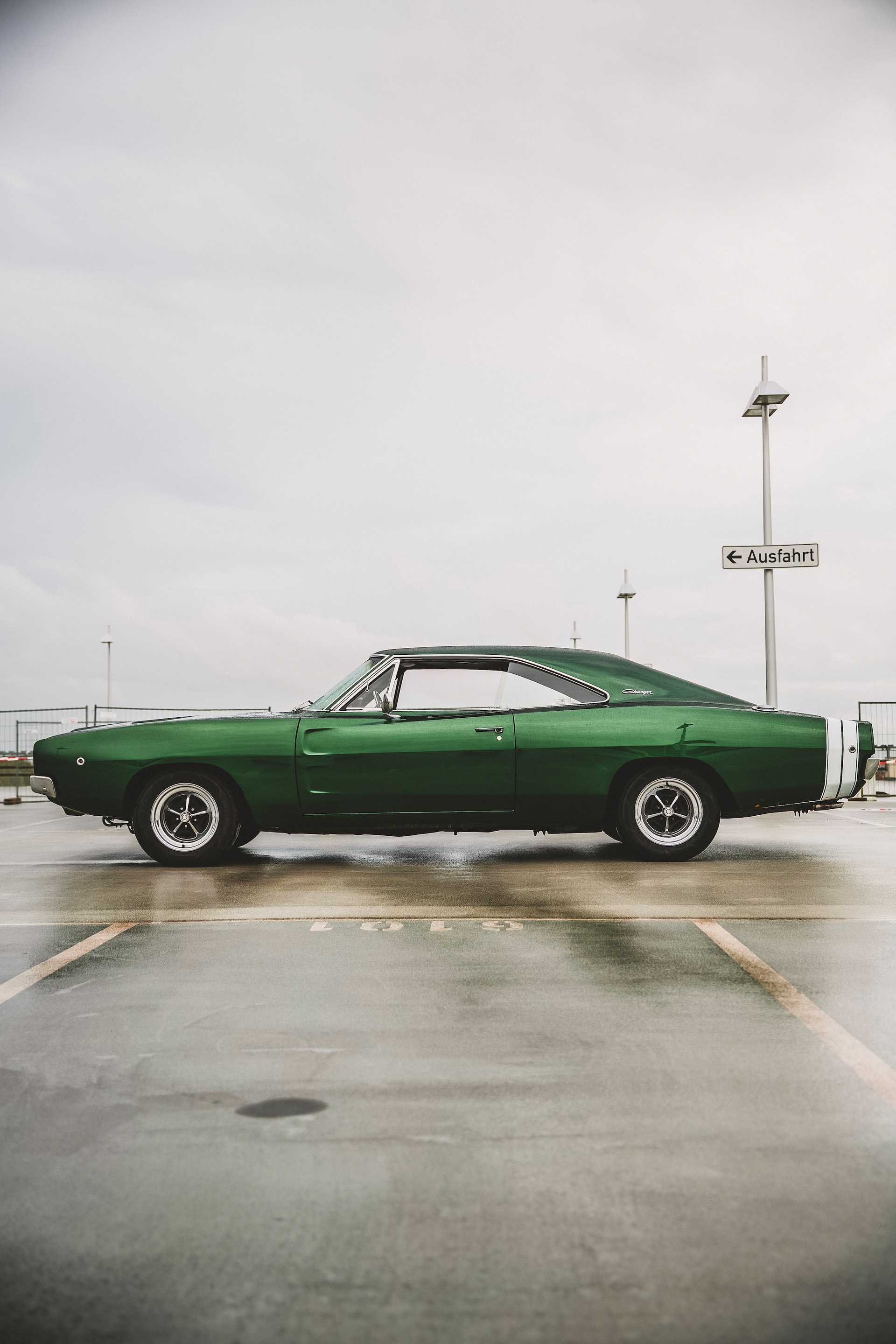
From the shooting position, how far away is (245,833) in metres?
9.52

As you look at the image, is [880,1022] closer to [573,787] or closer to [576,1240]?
[576,1240]

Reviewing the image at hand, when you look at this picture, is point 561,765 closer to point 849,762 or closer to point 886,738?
point 849,762

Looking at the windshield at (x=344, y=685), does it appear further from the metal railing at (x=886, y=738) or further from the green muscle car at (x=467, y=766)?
the metal railing at (x=886, y=738)

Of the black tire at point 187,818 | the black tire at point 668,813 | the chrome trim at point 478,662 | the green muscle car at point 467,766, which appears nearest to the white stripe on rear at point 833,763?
the green muscle car at point 467,766

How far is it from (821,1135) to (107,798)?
21.6 ft

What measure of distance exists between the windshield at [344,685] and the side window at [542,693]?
995 millimetres

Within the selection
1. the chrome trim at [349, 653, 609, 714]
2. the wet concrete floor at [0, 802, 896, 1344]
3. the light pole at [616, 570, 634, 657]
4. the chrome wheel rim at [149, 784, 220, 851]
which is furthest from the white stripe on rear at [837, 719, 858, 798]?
the light pole at [616, 570, 634, 657]

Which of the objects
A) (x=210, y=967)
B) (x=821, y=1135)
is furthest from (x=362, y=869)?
(x=821, y=1135)

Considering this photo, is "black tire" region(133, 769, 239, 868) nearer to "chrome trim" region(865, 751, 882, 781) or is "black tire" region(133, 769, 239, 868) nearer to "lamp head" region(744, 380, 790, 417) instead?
"chrome trim" region(865, 751, 882, 781)

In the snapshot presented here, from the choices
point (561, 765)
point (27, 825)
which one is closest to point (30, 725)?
point (27, 825)

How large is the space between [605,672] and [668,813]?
1.14m

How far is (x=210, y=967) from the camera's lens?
199 inches

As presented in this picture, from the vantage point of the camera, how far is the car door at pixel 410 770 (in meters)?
8.41

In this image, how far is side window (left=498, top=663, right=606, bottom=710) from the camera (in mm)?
8680
